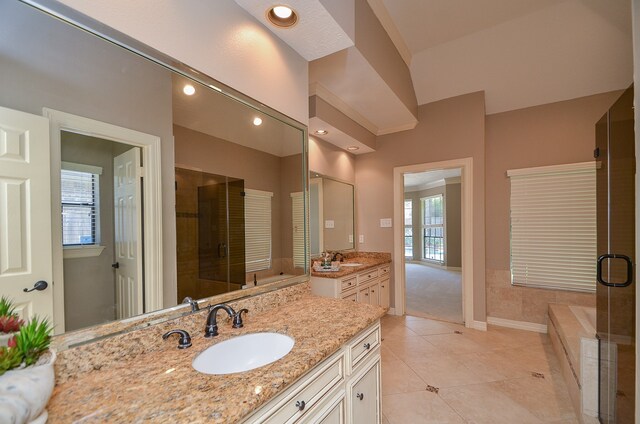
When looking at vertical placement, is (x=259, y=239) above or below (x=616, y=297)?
above

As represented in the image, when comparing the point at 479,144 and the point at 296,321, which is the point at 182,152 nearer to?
the point at 296,321

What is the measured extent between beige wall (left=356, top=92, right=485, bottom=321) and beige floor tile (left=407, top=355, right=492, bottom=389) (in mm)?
1091

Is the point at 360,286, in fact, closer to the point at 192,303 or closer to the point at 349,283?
the point at 349,283

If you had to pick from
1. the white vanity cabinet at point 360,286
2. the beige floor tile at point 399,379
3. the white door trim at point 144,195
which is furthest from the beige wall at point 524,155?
the white door trim at point 144,195

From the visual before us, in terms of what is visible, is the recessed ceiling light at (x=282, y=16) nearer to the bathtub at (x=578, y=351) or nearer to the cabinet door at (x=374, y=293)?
the bathtub at (x=578, y=351)

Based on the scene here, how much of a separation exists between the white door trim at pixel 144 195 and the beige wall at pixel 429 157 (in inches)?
129

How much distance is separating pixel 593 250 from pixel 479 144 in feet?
5.68

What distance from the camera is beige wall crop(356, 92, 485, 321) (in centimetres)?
335

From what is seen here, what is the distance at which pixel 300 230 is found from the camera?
2062mm

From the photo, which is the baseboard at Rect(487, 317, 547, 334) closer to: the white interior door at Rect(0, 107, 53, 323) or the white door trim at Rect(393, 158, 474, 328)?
the white door trim at Rect(393, 158, 474, 328)

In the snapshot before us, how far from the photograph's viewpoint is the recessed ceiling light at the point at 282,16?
58.0 inches

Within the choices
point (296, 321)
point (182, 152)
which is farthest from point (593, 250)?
point (182, 152)

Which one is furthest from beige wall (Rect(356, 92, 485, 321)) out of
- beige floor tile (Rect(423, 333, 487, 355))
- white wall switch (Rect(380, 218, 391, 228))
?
beige floor tile (Rect(423, 333, 487, 355))

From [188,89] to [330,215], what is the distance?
2591mm
